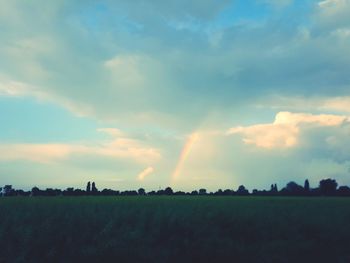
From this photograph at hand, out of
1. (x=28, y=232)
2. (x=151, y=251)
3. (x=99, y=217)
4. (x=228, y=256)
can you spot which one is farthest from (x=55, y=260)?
(x=228, y=256)

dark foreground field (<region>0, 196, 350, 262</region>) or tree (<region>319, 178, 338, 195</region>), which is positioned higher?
tree (<region>319, 178, 338, 195</region>)

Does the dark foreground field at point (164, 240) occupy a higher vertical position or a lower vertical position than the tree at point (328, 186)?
lower

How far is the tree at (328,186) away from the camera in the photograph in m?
137

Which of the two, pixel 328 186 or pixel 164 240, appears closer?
pixel 164 240

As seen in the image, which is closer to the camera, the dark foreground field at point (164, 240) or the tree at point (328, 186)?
the dark foreground field at point (164, 240)

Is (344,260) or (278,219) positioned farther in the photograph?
(278,219)

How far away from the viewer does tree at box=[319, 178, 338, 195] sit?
137000 mm

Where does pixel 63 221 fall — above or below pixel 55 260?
above

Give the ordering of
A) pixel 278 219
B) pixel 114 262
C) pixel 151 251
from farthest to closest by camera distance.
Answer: pixel 278 219 < pixel 151 251 < pixel 114 262

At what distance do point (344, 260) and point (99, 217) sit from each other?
1153 cm

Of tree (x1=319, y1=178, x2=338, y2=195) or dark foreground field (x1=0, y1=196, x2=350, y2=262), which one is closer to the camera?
dark foreground field (x1=0, y1=196, x2=350, y2=262)

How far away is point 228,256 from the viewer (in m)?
13.9

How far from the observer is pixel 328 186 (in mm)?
141000

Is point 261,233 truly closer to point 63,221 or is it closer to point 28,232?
point 63,221
